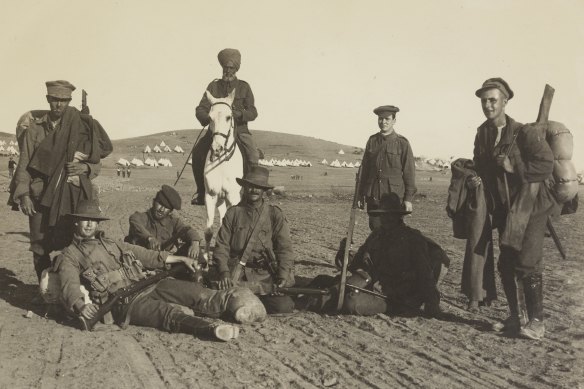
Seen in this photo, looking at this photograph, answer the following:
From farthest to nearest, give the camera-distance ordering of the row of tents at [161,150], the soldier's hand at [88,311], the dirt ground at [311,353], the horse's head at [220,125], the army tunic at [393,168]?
the row of tents at [161,150], the horse's head at [220,125], the army tunic at [393,168], the soldier's hand at [88,311], the dirt ground at [311,353]

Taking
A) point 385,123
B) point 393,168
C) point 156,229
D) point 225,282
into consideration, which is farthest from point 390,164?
point 156,229

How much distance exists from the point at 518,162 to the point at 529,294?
1.35 meters

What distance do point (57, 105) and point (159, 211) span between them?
1.83m

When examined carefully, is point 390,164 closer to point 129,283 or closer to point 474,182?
point 474,182

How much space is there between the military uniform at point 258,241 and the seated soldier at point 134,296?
556 mm

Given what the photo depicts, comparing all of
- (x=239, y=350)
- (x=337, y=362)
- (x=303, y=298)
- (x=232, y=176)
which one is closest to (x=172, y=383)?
(x=239, y=350)

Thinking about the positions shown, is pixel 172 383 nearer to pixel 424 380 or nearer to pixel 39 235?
pixel 424 380

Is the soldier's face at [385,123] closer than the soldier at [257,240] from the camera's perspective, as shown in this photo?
No

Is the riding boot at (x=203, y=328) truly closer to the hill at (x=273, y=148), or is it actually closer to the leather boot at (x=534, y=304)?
the leather boot at (x=534, y=304)

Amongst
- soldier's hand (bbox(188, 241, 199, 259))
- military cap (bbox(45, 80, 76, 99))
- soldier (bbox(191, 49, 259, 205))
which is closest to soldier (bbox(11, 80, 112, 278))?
military cap (bbox(45, 80, 76, 99))

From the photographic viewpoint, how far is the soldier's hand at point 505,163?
20.5 feet

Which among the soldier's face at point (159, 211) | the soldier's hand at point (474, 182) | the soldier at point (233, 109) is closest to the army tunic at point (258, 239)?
the soldier's face at point (159, 211)

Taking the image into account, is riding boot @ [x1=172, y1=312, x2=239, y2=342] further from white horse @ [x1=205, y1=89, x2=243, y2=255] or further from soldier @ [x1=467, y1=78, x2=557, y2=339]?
white horse @ [x1=205, y1=89, x2=243, y2=255]

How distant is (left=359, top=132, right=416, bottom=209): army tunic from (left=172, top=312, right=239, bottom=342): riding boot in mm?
3197
